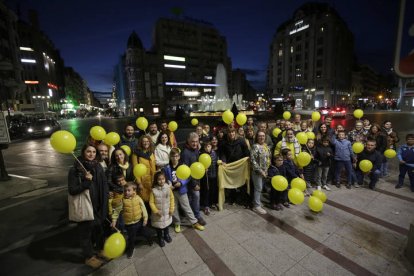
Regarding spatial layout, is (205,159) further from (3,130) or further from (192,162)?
(3,130)

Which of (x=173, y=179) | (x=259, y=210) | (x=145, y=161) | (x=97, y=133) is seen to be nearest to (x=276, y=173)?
(x=259, y=210)

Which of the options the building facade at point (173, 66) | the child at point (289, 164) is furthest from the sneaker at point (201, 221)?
the building facade at point (173, 66)

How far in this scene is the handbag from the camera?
326cm

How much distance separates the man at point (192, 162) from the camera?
4504 mm

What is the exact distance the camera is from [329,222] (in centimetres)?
450

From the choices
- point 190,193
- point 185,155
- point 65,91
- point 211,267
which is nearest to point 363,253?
point 211,267

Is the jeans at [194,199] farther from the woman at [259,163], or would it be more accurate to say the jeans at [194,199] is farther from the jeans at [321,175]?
the jeans at [321,175]

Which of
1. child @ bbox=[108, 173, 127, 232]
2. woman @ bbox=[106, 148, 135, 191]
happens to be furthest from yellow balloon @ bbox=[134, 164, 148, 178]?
child @ bbox=[108, 173, 127, 232]

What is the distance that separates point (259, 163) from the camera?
16.3 ft

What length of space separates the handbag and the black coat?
0.08 m

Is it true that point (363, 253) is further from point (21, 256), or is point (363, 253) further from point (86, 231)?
point (21, 256)

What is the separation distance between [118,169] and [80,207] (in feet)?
3.01

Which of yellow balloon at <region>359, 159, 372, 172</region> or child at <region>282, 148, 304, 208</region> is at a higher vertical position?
child at <region>282, 148, 304, 208</region>

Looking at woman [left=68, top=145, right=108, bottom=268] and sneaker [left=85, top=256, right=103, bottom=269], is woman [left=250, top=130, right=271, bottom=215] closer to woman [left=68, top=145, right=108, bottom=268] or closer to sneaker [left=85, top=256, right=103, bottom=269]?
woman [left=68, top=145, right=108, bottom=268]
